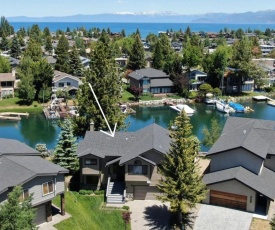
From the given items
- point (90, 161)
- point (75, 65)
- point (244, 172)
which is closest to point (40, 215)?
point (90, 161)

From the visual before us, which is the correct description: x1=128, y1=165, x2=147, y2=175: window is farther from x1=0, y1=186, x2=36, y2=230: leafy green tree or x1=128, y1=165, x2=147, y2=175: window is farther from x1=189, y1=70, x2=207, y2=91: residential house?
x1=189, y1=70, x2=207, y2=91: residential house

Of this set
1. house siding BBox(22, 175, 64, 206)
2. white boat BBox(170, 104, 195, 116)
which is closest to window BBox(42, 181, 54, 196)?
house siding BBox(22, 175, 64, 206)

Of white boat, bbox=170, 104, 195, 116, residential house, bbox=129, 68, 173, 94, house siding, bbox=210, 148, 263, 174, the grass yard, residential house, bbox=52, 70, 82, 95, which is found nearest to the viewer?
the grass yard

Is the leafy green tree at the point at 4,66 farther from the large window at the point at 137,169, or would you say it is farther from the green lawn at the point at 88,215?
the large window at the point at 137,169

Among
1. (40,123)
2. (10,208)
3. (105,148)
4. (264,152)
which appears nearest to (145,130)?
(105,148)

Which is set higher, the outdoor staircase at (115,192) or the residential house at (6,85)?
the residential house at (6,85)

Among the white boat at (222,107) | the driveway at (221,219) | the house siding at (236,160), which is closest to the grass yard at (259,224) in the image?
the driveway at (221,219)

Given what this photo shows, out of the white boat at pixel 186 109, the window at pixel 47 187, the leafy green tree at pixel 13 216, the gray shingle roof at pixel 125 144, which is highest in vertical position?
the leafy green tree at pixel 13 216

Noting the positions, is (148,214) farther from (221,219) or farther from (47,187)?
(47,187)

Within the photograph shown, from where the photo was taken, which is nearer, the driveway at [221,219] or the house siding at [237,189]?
the driveway at [221,219]
